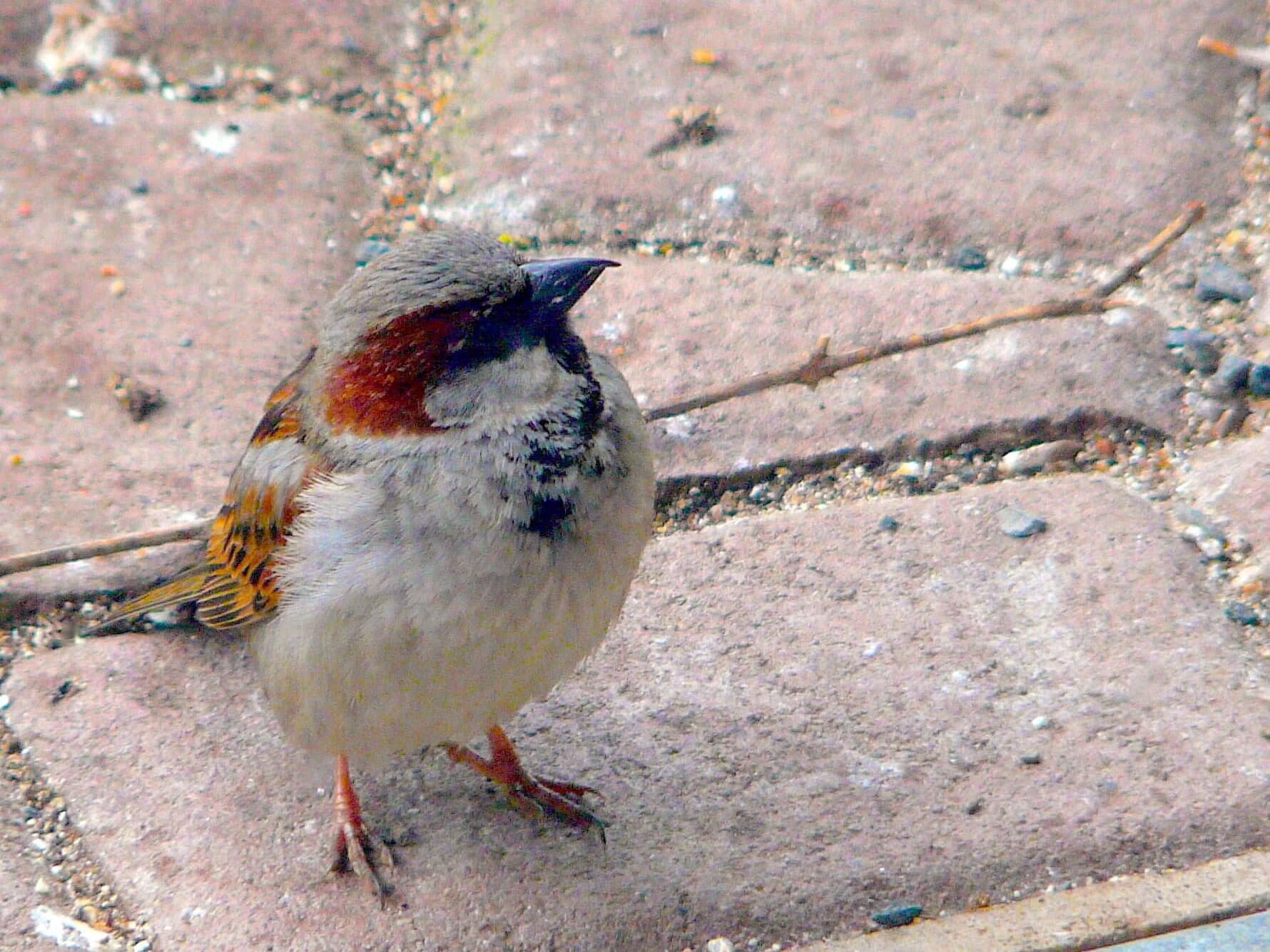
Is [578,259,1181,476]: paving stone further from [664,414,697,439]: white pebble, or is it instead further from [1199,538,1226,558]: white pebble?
[1199,538,1226,558]: white pebble

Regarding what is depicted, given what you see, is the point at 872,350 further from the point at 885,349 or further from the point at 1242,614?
the point at 1242,614

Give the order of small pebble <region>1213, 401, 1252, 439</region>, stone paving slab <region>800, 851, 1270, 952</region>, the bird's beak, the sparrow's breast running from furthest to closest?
1. small pebble <region>1213, 401, 1252, 439</region>
2. the bird's beak
3. the sparrow's breast
4. stone paving slab <region>800, 851, 1270, 952</region>

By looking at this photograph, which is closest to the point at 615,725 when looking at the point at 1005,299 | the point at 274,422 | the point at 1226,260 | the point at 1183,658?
the point at 274,422

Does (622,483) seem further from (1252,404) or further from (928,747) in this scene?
(1252,404)

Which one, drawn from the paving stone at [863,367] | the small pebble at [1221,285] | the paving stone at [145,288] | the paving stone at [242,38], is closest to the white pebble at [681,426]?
the paving stone at [863,367]

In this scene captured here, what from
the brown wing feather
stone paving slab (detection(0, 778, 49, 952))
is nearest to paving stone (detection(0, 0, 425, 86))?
the brown wing feather

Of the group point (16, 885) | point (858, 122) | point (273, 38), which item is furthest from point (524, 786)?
point (273, 38)

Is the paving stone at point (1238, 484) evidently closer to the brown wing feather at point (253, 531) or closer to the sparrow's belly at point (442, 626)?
the sparrow's belly at point (442, 626)
